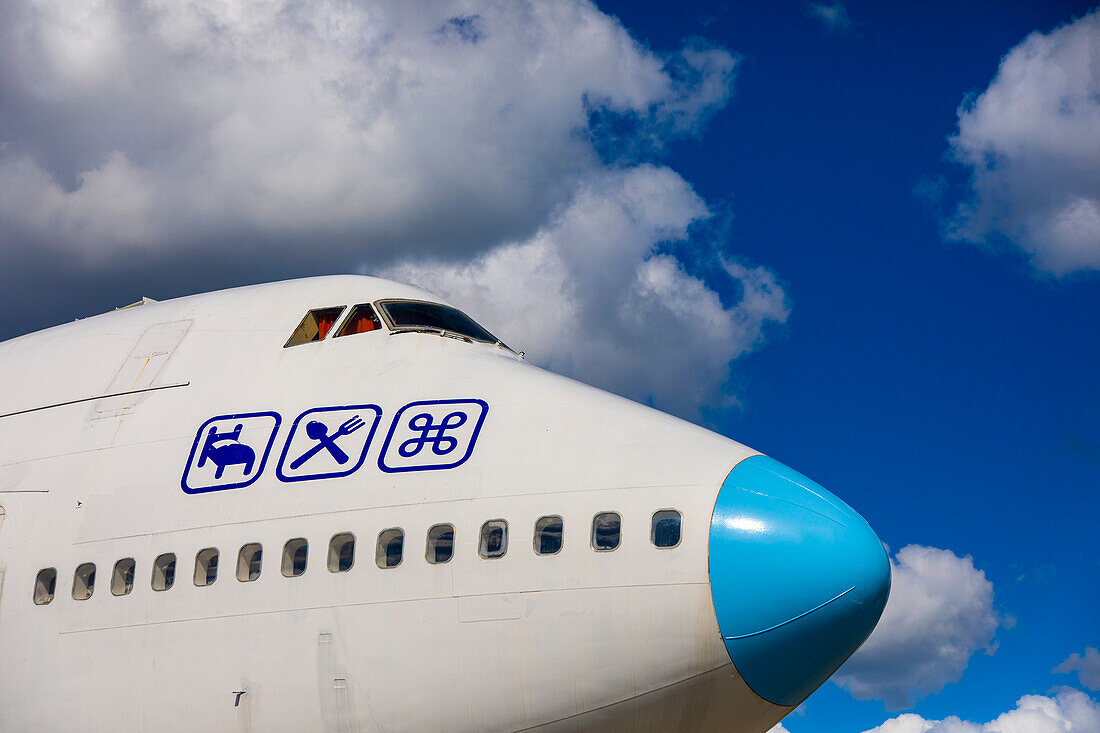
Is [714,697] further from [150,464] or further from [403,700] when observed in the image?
[150,464]

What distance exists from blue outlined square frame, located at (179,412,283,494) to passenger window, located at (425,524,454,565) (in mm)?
2310

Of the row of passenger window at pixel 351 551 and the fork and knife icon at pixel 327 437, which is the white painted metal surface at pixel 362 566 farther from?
the fork and knife icon at pixel 327 437

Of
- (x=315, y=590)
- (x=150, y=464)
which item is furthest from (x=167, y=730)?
(x=150, y=464)

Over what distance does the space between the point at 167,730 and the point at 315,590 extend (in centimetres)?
219

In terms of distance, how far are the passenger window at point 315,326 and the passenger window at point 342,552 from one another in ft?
9.85

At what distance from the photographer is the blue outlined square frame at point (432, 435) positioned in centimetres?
1034

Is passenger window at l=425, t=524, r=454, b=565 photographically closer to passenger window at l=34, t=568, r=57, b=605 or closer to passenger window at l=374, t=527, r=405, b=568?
passenger window at l=374, t=527, r=405, b=568

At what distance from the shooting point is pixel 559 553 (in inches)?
373

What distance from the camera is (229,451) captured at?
11219mm

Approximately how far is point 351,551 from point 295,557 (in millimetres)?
637

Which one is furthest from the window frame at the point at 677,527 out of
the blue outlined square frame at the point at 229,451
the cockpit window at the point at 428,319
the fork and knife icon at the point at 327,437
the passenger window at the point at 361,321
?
the passenger window at the point at 361,321

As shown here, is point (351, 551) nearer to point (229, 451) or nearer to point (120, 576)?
point (229, 451)

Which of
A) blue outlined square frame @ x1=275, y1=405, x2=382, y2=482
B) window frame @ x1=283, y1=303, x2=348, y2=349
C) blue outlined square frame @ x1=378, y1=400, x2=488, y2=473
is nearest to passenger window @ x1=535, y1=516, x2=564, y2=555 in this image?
blue outlined square frame @ x1=378, y1=400, x2=488, y2=473

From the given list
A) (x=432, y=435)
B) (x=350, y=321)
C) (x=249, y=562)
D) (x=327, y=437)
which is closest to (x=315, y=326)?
(x=350, y=321)
